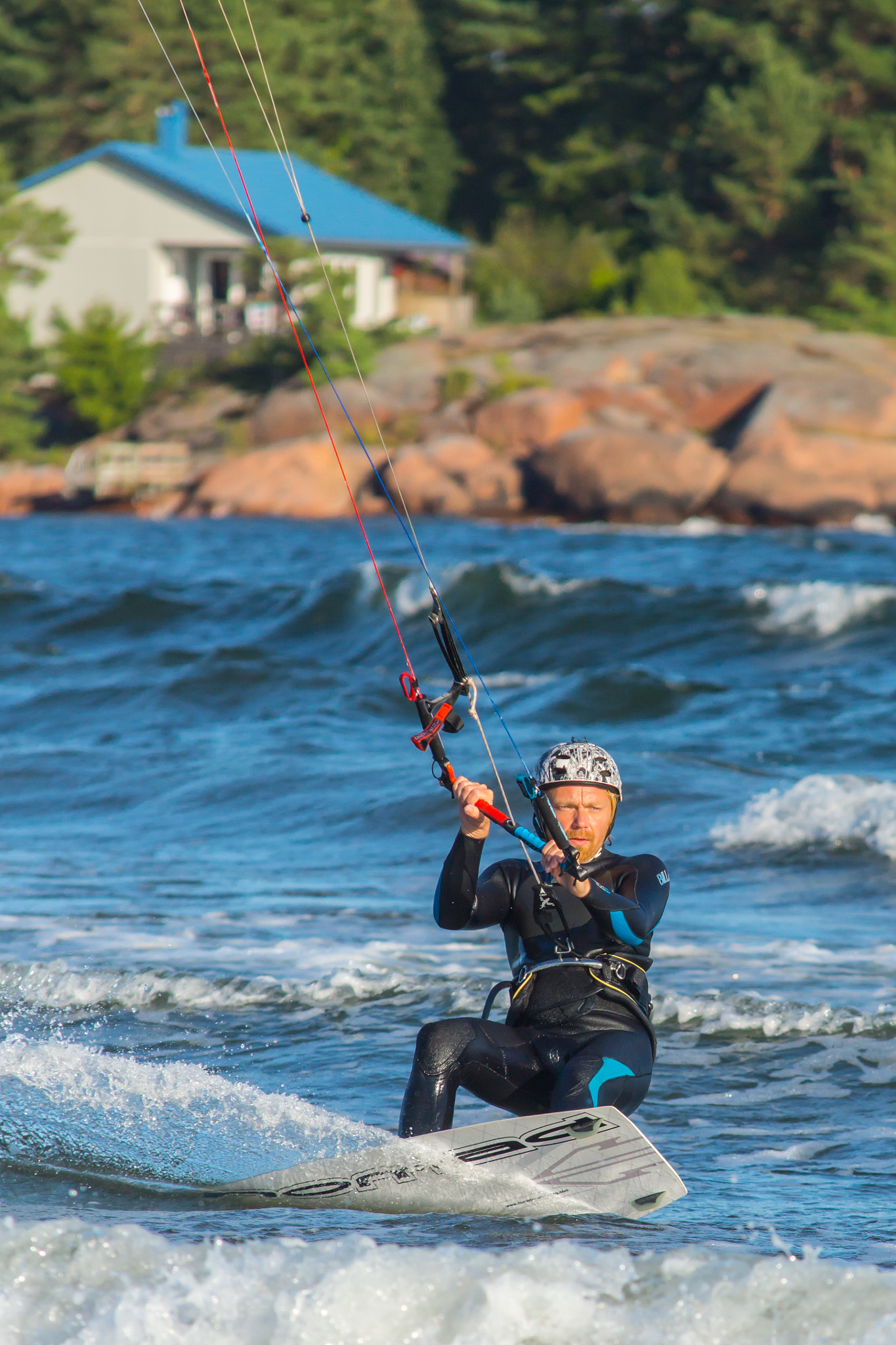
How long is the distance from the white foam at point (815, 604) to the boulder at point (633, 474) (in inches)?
559

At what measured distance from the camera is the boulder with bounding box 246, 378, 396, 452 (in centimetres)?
4109

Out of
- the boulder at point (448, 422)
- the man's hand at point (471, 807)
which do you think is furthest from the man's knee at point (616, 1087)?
the boulder at point (448, 422)

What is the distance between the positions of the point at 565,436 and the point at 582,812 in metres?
32.5

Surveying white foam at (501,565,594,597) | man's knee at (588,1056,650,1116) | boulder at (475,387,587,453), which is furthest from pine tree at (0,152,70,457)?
man's knee at (588,1056,650,1116)

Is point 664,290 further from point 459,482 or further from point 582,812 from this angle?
point 582,812

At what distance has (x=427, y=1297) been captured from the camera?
14.1 feet

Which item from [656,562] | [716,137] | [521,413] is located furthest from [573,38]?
[656,562]

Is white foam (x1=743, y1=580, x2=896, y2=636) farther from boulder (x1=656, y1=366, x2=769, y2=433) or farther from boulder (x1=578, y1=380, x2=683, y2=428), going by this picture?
boulder (x1=656, y1=366, x2=769, y2=433)

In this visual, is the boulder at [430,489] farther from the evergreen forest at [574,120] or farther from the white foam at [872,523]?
the evergreen forest at [574,120]

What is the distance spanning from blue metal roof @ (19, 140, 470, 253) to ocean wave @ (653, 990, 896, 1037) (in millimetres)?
42475

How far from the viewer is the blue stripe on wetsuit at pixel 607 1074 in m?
5.17

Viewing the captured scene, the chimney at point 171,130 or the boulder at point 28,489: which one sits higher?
the chimney at point 171,130

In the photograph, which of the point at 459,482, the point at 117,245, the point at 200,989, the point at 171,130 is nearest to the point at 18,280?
the point at 117,245

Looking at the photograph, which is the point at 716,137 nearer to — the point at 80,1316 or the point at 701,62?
the point at 701,62
